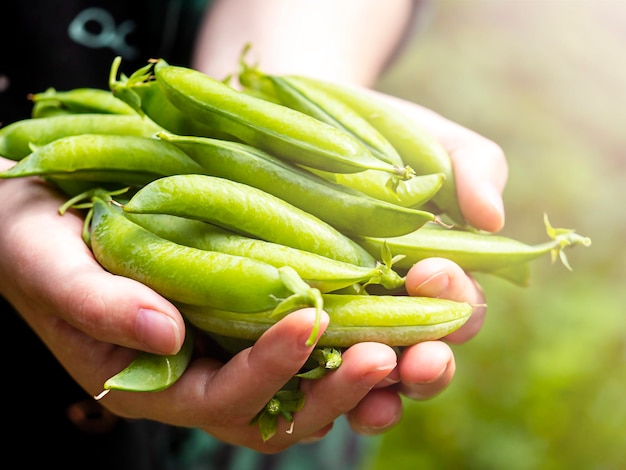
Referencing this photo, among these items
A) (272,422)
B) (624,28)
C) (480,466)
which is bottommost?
(480,466)

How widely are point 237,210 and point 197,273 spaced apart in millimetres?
112

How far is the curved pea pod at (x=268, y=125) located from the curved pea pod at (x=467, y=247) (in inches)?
4.9

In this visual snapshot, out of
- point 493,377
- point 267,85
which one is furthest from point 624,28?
point 267,85

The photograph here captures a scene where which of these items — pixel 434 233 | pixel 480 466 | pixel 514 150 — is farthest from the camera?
pixel 514 150

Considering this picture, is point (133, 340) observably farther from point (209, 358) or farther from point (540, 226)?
point (540, 226)

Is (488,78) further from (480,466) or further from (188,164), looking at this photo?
(188,164)

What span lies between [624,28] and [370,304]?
7.52 feet

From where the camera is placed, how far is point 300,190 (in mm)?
1023

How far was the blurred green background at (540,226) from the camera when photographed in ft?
7.49

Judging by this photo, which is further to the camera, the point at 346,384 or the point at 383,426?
the point at 383,426

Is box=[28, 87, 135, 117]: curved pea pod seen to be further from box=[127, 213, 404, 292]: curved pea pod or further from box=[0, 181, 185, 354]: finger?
box=[127, 213, 404, 292]: curved pea pod

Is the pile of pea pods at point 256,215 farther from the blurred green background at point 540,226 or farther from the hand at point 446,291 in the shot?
the blurred green background at point 540,226

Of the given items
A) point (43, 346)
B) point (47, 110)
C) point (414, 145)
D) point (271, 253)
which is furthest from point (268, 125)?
point (43, 346)

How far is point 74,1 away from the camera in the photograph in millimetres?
1607
